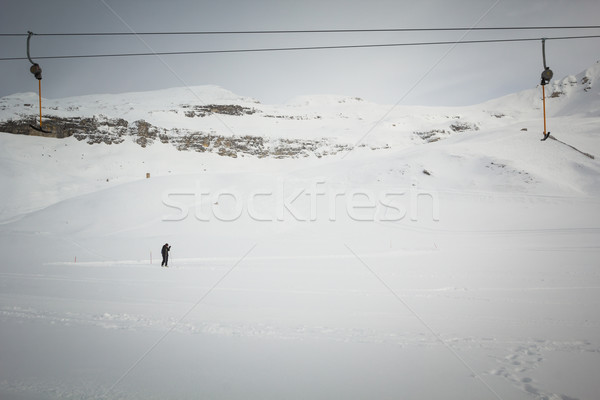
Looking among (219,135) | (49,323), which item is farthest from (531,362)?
(219,135)

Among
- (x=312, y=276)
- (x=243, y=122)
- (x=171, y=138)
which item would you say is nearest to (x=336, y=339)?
(x=312, y=276)

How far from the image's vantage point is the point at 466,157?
112 ft

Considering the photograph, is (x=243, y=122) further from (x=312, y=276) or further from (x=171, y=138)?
(x=312, y=276)

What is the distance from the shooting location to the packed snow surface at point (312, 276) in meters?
4.94

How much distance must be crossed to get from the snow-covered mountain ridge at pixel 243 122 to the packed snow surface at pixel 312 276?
7.56 m

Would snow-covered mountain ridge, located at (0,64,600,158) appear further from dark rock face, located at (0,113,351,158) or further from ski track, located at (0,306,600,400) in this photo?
ski track, located at (0,306,600,400)

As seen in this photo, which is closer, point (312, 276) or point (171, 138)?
point (312, 276)

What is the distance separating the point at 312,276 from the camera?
38.7 feet

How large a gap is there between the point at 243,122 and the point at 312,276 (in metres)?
57.4

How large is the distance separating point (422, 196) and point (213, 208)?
850 inches

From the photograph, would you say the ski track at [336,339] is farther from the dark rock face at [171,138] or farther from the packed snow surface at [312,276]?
the dark rock face at [171,138]

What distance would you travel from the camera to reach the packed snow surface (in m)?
4.94

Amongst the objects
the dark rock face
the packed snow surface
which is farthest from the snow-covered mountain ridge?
the packed snow surface

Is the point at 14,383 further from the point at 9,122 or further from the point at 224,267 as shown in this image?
the point at 9,122
